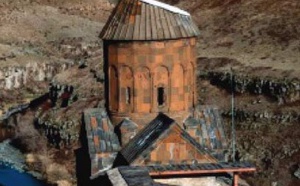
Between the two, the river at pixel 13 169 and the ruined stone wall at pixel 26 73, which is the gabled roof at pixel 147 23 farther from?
the ruined stone wall at pixel 26 73

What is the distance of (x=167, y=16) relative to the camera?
73.8 ft

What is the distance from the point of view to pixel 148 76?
22.4 metres

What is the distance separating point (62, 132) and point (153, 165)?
63.1 ft

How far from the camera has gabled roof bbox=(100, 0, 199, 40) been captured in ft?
72.4

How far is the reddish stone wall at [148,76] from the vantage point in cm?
2223

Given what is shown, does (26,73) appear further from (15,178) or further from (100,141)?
(100,141)

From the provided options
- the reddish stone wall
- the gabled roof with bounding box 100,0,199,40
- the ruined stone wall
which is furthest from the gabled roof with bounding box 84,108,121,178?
the ruined stone wall

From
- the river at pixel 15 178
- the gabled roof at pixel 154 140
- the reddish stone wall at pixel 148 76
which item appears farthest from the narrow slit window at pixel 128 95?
the river at pixel 15 178

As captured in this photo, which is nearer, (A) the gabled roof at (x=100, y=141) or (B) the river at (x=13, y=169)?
(A) the gabled roof at (x=100, y=141)

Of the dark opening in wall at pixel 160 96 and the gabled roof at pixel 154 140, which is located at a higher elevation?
the dark opening in wall at pixel 160 96

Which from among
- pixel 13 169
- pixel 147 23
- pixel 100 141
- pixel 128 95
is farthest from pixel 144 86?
pixel 13 169

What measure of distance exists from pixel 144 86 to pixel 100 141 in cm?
175

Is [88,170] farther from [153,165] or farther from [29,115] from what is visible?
[29,115]

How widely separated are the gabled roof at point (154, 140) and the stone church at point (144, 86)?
0.15 feet
